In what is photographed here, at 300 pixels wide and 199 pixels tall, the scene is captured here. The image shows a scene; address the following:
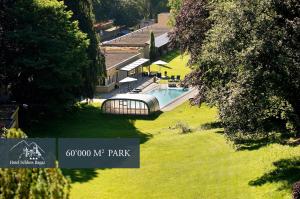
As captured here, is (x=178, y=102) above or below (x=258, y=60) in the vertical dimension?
below

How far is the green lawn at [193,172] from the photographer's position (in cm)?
2436

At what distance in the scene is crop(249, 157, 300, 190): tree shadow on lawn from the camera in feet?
75.8

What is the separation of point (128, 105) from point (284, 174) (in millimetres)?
29626

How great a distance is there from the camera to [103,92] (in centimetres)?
6538

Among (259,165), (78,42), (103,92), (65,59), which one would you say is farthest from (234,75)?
(103,92)

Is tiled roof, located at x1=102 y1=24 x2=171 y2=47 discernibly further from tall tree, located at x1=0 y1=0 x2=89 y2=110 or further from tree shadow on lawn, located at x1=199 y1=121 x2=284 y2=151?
tree shadow on lawn, located at x1=199 y1=121 x2=284 y2=151

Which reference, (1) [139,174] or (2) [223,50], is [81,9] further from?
(2) [223,50]

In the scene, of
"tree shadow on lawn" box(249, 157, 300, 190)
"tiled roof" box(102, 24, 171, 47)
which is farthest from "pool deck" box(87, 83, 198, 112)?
"tree shadow on lawn" box(249, 157, 300, 190)

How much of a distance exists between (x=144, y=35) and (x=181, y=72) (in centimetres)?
2271

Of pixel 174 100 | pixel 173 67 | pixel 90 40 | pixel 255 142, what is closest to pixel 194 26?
pixel 255 142

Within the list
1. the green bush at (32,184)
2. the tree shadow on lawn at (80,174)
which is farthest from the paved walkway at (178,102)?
the green bush at (32,184)

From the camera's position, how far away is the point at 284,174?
24.2 m

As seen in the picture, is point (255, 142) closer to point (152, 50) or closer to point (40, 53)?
point (40, 53)

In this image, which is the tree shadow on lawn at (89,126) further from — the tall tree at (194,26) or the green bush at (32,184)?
the green bush at (32,184)
